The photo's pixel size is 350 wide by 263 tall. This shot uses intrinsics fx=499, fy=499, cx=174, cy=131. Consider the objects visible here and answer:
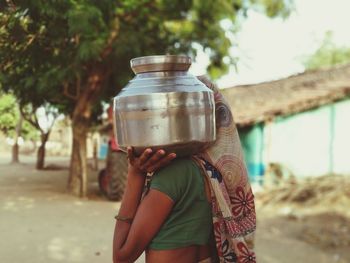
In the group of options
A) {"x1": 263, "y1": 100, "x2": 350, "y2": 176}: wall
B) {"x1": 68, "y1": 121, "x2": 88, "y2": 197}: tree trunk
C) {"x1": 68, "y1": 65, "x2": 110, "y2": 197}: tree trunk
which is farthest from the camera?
{"x1": 263, "y1": 100, "x2": 350, "y2": 176}: wall

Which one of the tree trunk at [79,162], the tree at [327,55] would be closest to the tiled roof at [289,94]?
the tree trunk at [79,162]

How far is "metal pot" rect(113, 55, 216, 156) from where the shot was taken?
5.13ft

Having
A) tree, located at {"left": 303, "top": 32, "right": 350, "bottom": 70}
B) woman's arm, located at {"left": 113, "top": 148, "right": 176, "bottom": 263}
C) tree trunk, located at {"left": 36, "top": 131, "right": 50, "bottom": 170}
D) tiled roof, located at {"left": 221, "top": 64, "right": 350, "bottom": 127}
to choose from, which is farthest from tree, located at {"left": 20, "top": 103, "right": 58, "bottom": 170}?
tree, located at {"left": 303, "top": 32, "right": 350, "bottom": 70}

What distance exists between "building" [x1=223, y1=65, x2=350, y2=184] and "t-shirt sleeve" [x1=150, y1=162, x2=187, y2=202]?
464 inches

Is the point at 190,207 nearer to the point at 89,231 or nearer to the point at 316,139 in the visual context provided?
the point at 89,231

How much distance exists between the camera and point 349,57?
39562mm

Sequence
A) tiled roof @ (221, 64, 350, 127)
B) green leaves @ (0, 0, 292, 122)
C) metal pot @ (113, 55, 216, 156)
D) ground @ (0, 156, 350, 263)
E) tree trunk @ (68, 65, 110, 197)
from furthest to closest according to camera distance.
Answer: tiled roof @ (221, 64, 350, 127) < tree trunk @ (68, 65, 110, 197) < green leaves @ (0, 0, 292, 122) < ground @ (0, 156, 350, 263) < metal pot @ (113, 55, 216, 156)

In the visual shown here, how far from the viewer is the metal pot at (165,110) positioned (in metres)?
1.56

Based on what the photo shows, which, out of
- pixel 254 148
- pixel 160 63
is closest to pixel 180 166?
pixel 160 63

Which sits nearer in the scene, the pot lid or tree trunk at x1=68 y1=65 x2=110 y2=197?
the pot lid

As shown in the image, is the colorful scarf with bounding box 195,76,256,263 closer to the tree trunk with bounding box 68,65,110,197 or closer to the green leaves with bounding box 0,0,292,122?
the green leaves with bounding box 0,0,292,122

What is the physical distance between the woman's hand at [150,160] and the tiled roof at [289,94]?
31.4 feet

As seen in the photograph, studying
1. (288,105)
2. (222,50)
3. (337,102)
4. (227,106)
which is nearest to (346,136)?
(337,102)

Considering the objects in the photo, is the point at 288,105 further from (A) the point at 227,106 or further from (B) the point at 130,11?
(A) the point at 227,106
